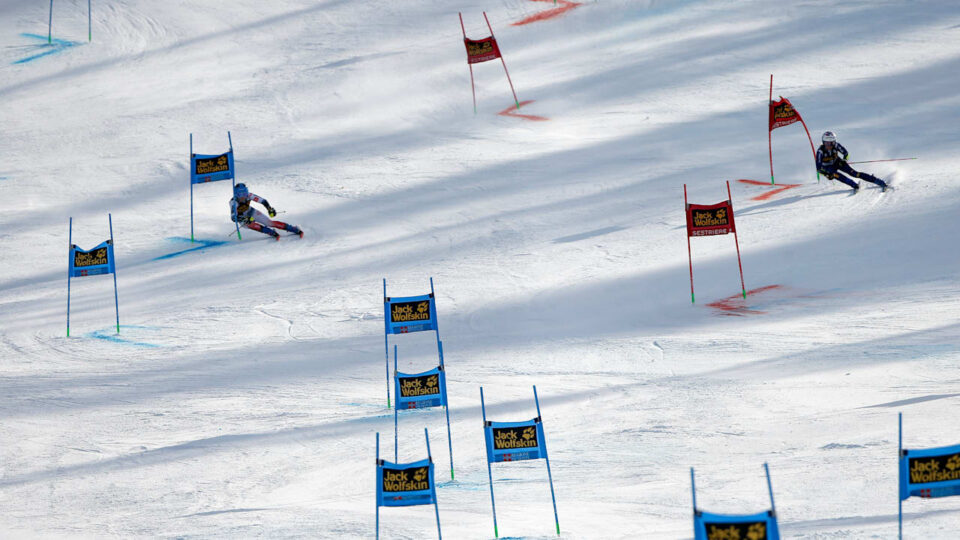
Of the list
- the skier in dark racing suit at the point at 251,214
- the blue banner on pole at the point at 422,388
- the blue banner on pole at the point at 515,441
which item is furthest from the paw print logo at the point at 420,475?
the skier in dark racing suit at the point at 251,214

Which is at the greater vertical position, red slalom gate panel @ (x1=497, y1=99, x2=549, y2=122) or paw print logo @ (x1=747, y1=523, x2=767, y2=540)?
red slalom gate panel @ (x1=497, y1=99, x2=549, y2=122)

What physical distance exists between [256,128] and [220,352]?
765 centimetres

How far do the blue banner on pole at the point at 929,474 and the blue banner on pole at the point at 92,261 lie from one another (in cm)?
870

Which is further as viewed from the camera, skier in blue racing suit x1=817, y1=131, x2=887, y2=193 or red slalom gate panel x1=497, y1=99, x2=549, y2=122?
red slalom gate panel x1=497, y1=99, x2=549, y2=122

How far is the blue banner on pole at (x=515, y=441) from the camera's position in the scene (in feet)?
22.9

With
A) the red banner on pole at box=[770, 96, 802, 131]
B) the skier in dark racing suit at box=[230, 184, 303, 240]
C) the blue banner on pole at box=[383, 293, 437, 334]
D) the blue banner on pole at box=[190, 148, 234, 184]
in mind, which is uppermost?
the red banner on pole at box=[770, 96, 802, 131]

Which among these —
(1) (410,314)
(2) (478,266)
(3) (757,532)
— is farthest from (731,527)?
(2) (478,266)

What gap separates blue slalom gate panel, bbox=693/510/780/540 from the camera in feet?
17.1

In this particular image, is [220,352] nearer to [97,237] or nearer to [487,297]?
[487,297]

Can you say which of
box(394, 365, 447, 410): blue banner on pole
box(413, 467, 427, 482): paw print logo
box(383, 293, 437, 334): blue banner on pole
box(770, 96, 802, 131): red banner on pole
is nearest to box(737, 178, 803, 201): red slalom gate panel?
box(770, 96, 802, 131): red banner on pole

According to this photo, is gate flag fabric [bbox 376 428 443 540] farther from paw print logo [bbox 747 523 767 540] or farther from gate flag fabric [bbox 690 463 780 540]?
paw print logo [bbox 747 523 767 540]

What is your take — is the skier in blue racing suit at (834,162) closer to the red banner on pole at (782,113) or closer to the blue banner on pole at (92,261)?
the red banner on pole at (782,113)

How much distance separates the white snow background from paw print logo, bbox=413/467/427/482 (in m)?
0.90

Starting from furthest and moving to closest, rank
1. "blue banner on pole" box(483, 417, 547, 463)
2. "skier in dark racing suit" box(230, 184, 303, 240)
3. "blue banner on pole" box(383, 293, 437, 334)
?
"skier in dark racing suit" box(230, 184, 303, 240) → "blue banner on pole" box(383, 293, 437, 334) → "blue banner on pole" box(483, 417, 547, 463)
